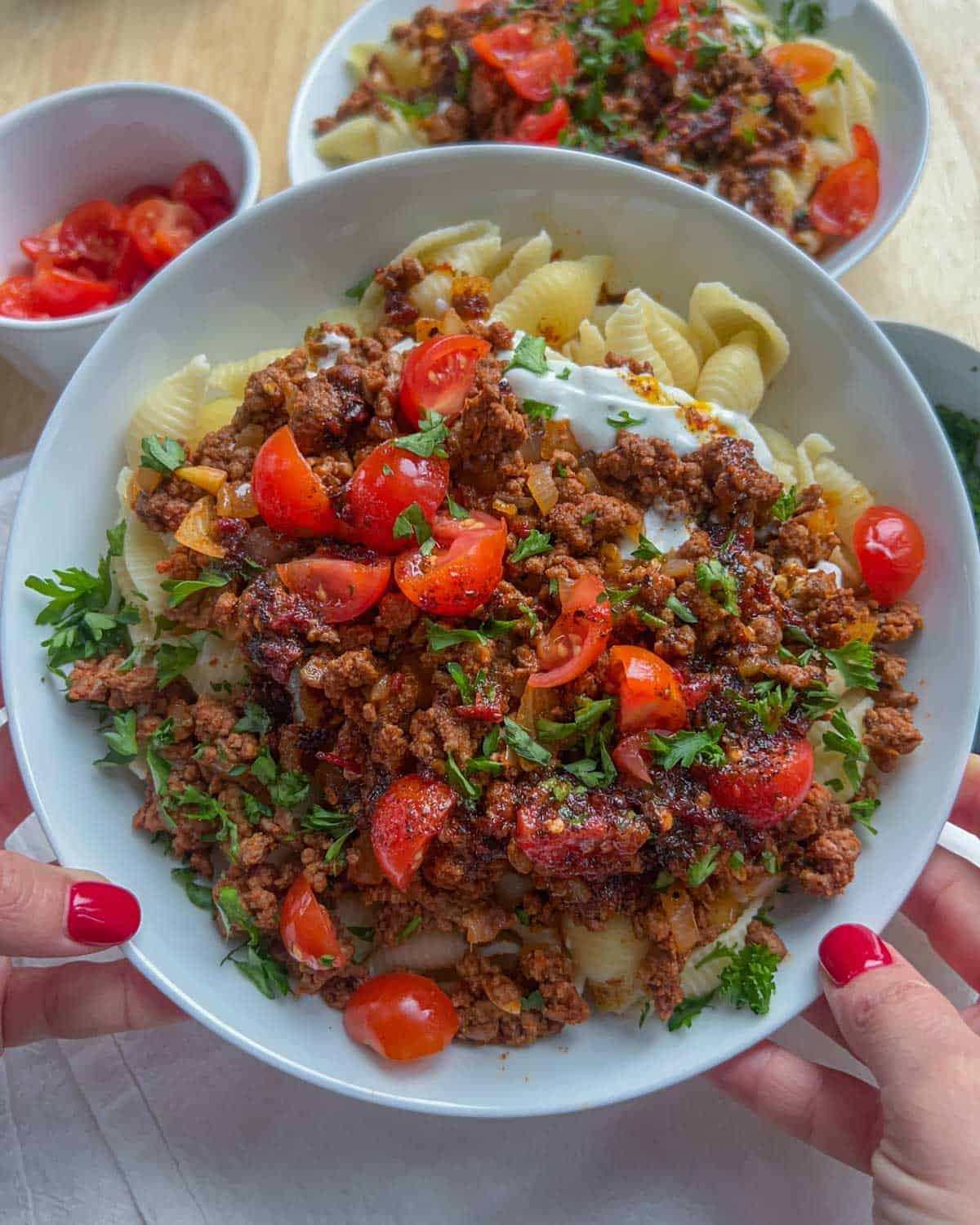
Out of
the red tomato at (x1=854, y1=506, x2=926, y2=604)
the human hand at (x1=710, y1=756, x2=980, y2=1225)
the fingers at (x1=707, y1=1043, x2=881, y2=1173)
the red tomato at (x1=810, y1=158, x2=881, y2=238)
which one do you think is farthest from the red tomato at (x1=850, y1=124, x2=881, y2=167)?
the fingers at (x1=707, y1=1043, x2=881, y2=1173)

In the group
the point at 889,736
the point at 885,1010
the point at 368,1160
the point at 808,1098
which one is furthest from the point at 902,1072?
the point at 368,1160

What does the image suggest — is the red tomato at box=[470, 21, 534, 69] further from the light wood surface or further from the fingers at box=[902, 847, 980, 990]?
the fingers at box=[902, 847, 980, 990]

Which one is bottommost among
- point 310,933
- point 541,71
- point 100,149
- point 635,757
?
point 310,933

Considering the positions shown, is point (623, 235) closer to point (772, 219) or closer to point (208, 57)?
point (772, 219)

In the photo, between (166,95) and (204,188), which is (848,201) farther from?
(166,95)

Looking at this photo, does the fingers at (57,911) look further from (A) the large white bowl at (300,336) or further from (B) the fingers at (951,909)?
(B) the fingers at (951,909)
